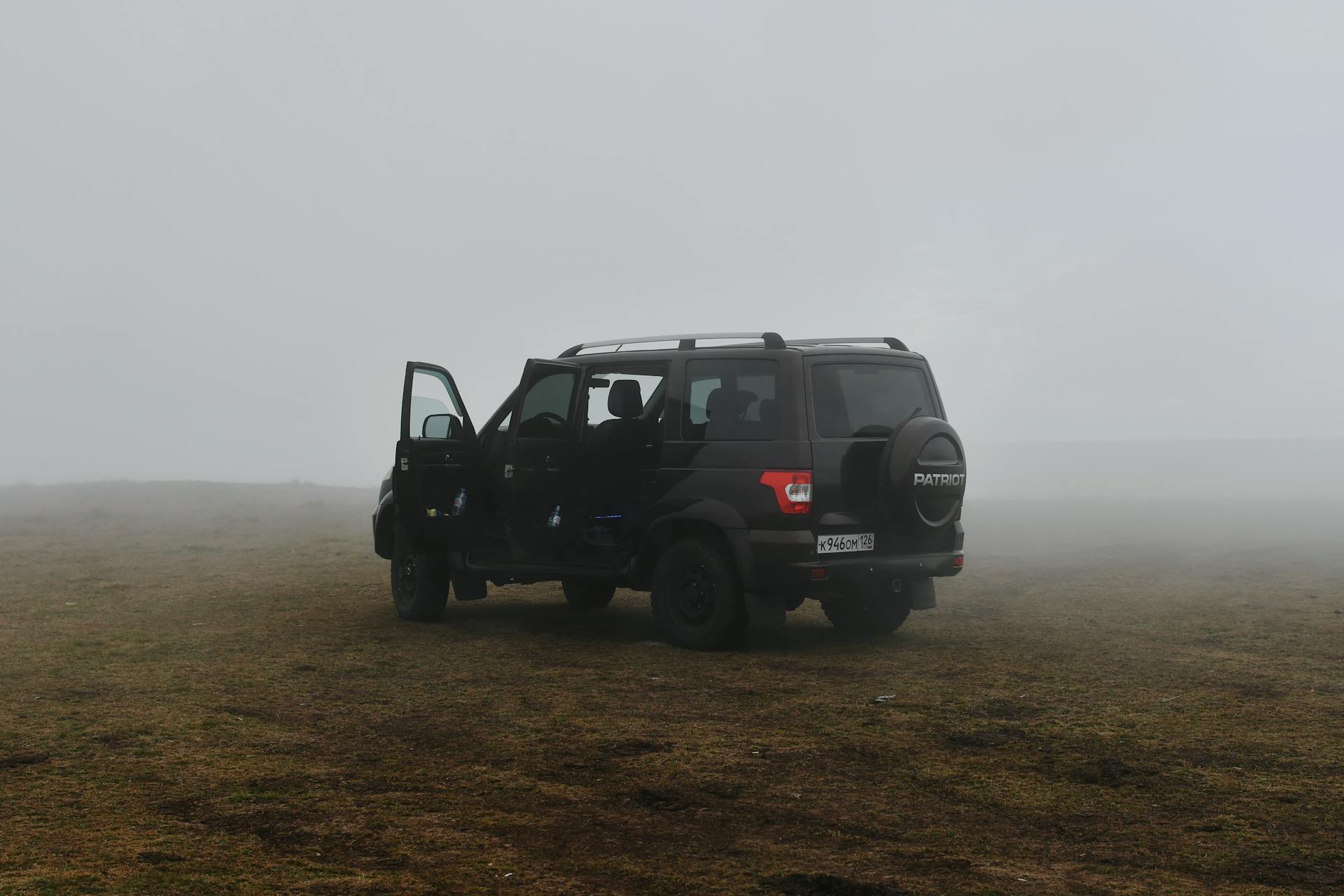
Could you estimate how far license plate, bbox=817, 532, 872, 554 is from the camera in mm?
8258

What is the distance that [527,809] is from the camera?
16.3 ft

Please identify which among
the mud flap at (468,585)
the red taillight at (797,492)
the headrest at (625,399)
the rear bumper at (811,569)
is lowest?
the mud flap at (468,585)

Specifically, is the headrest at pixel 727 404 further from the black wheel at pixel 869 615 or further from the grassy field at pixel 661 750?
the black wheel at pixel 869 615

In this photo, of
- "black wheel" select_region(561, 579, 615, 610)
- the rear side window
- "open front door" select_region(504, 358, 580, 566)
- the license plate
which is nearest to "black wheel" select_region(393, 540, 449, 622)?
"open front door" select_region(504, 358, 580, 566)

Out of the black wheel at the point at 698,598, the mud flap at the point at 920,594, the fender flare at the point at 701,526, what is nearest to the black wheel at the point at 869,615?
the mud flap at the point at 920,594

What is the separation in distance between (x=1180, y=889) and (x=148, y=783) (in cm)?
421

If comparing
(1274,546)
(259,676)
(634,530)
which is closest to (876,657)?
(634,530)

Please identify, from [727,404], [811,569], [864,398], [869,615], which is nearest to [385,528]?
[727,404]

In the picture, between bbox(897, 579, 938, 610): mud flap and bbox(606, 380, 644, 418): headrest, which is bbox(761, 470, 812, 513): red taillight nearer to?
bbox(897, 579, 938, 610): mud flap

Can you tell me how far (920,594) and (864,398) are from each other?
1631mm

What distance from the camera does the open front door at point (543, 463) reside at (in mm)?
9477

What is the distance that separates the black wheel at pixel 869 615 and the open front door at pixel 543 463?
2296 mm

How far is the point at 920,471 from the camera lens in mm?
8367

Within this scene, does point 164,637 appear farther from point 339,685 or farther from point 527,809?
point 527,809
